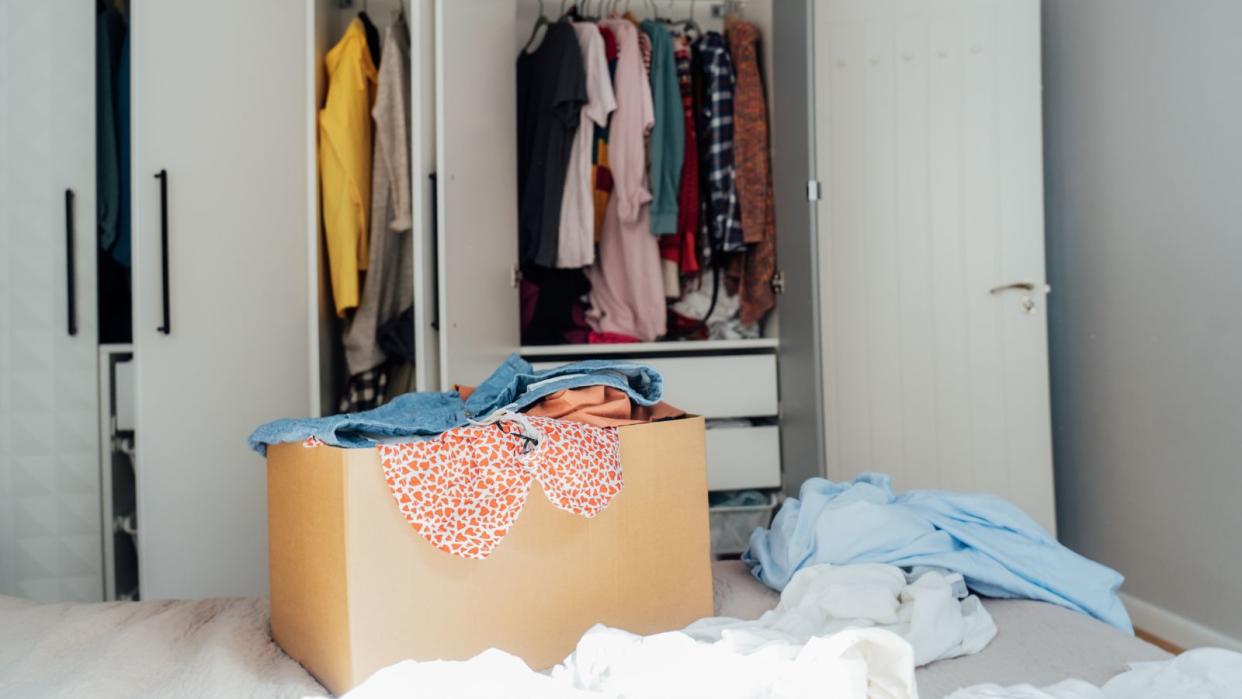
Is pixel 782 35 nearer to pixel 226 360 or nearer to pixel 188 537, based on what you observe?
pixel 226 360

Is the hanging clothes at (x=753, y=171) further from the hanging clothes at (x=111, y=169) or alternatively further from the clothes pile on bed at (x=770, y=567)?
the hanging clothes at (x=111, y=169)

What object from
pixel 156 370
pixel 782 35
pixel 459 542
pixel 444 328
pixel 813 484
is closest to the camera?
pixel 459 542

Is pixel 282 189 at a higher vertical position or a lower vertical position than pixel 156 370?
higher

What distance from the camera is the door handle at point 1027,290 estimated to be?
2.46 m

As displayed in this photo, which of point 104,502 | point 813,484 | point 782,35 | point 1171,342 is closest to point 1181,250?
point 1171,342

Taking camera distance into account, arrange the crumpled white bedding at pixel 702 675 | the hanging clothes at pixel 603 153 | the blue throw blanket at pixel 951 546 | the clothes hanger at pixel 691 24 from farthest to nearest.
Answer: the clothes hanger at pixel 691 24
the hanging clothes at pixel 603 153
the blue throw blanket at pixel 951 546
the crumpled white bedding at pixel 702 675

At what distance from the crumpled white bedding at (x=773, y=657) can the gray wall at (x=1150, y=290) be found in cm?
Result: 137

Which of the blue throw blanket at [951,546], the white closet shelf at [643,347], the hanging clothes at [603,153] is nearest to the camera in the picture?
the blue throw blanket at [951,546]

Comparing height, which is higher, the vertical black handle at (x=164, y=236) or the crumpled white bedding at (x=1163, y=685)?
the vertical black handle at (x=164, y=236)

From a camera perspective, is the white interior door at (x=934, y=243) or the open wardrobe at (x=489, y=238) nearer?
the open wardrobe at (x=489, y=238)

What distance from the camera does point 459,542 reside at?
0.97 metres

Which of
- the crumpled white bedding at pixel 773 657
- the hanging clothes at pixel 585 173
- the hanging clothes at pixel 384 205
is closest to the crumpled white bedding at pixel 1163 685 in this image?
the crumpled white bedding at pixel 773 657

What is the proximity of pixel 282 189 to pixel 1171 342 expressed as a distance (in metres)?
2.29

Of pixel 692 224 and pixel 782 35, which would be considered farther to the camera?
pixel 692 224
